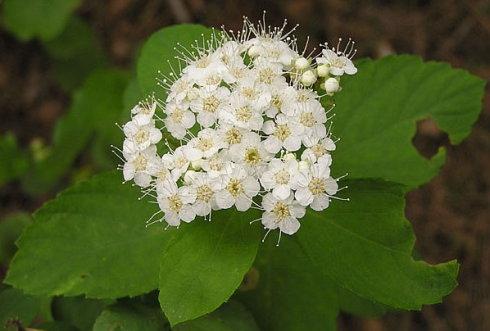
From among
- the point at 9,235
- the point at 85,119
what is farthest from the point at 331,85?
the point at 85,119

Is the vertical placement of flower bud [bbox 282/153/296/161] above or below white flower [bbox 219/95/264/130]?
below

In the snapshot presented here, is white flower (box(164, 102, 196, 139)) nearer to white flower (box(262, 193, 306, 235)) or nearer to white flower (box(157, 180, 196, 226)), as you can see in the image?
white flower (box(157, 180, 196, 226))

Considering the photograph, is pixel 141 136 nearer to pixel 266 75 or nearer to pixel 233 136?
pixel 233 136

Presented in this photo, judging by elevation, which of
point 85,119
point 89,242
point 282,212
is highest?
point 282,212

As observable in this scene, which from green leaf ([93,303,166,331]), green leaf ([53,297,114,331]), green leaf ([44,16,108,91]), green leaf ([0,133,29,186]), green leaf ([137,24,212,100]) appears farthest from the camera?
green leaf ([44,16,108,91])

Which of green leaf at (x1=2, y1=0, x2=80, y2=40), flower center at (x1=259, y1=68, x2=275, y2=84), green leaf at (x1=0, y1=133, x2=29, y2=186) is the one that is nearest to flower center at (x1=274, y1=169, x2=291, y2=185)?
flower center at (x1=259, y1=68, x2=275, y2=84)

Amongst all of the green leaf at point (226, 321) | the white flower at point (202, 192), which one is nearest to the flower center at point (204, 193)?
the white flower at point (202, 192)
